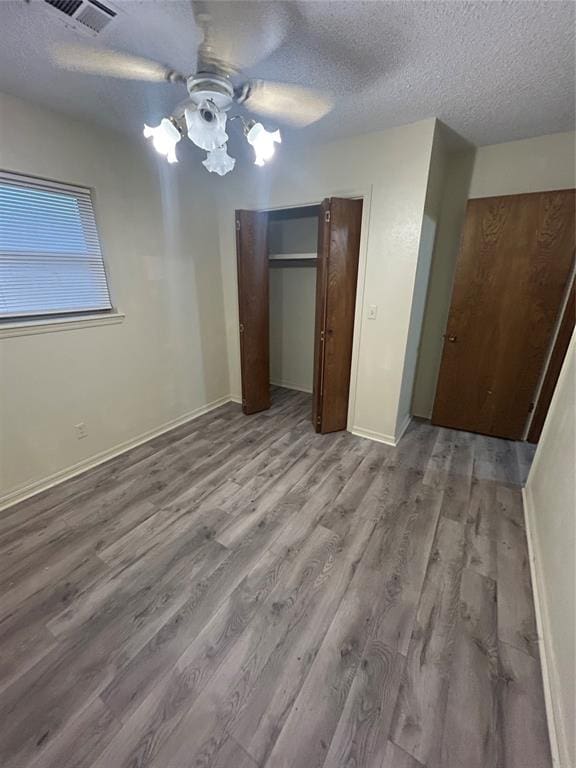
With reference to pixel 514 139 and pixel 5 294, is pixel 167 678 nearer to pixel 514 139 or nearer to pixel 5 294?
pixel 5 294

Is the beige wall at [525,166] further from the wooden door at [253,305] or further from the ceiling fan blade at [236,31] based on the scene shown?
the ceiling fan blade at [236,31]

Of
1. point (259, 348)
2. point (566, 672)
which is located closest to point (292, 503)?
point (566, 672)

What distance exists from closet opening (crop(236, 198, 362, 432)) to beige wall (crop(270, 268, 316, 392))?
12 millimetres

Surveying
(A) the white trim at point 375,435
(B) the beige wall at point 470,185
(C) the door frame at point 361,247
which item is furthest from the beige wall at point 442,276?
(C) the door frame at point 361,247

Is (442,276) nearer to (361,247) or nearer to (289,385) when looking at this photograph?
(361,247)

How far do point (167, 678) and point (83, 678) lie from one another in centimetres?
32

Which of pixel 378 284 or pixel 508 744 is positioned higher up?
pixel 378 284

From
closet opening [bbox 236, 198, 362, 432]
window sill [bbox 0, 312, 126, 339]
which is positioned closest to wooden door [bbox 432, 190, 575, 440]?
closet opening [bbox 236, 198, 362, 432]

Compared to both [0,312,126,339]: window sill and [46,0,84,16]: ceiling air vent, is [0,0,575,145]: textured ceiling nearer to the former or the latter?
[46,0,84,16]: ceiling air vent

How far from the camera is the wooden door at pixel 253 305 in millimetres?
2826

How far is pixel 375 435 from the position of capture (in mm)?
2840

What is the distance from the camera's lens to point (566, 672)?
105cm

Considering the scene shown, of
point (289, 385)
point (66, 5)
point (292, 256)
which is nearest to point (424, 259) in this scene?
point (292, 256)

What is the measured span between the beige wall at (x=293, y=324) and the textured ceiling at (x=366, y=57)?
5.74 feet
